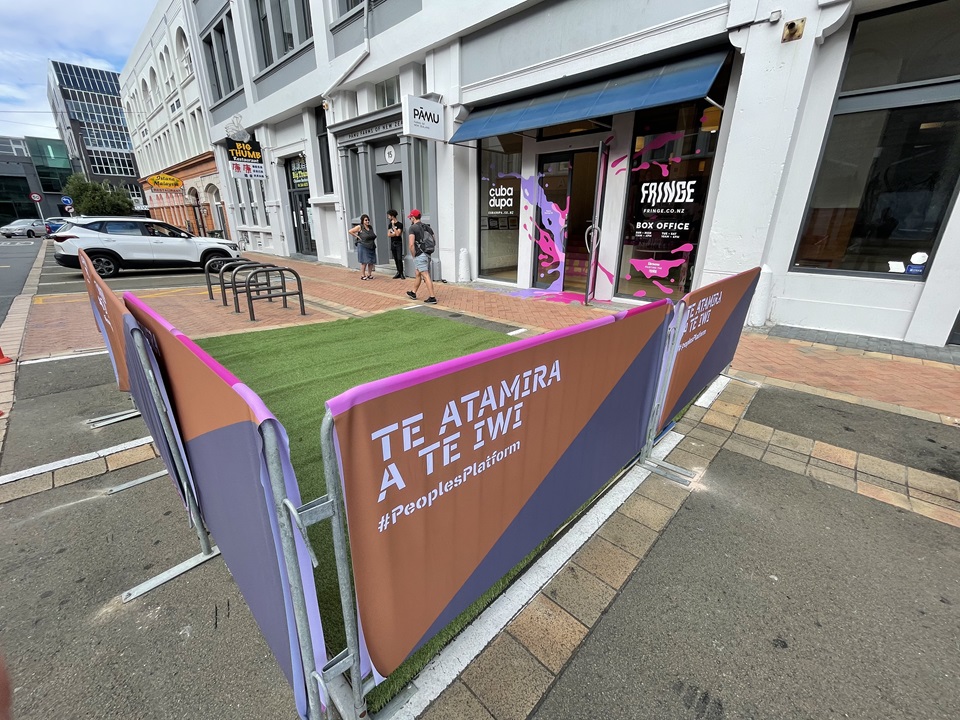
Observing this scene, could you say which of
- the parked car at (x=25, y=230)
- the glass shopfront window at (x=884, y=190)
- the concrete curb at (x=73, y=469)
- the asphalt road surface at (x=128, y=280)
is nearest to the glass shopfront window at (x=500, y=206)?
the glass shopfront window at (x=884, y=190)

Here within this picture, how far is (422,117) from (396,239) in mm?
3303

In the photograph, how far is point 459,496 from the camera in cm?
158

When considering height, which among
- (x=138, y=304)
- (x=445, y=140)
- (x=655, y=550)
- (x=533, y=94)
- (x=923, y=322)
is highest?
(x=533, y=94)

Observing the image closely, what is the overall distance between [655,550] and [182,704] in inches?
93.1

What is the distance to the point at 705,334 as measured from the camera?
11.4 ft

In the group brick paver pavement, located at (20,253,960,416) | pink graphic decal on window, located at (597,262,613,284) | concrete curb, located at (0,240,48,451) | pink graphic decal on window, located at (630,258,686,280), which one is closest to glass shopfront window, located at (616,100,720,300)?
pink graphic decal on window, located at (630,258,686,280)

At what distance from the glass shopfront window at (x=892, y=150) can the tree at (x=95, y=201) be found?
51.1 meters

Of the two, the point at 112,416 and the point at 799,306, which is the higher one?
the point at 799,306

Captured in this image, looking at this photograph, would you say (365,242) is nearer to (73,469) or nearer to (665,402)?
(73,469)

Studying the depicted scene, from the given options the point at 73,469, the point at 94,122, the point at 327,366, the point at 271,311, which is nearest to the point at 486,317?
the point at 327,366

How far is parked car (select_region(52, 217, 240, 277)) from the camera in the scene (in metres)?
11.3

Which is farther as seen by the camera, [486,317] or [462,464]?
[486,317]

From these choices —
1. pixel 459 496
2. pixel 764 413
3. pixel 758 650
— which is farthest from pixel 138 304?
pixel 764 413

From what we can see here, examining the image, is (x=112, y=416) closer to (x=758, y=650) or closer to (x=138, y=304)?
(x=138, y=304)
